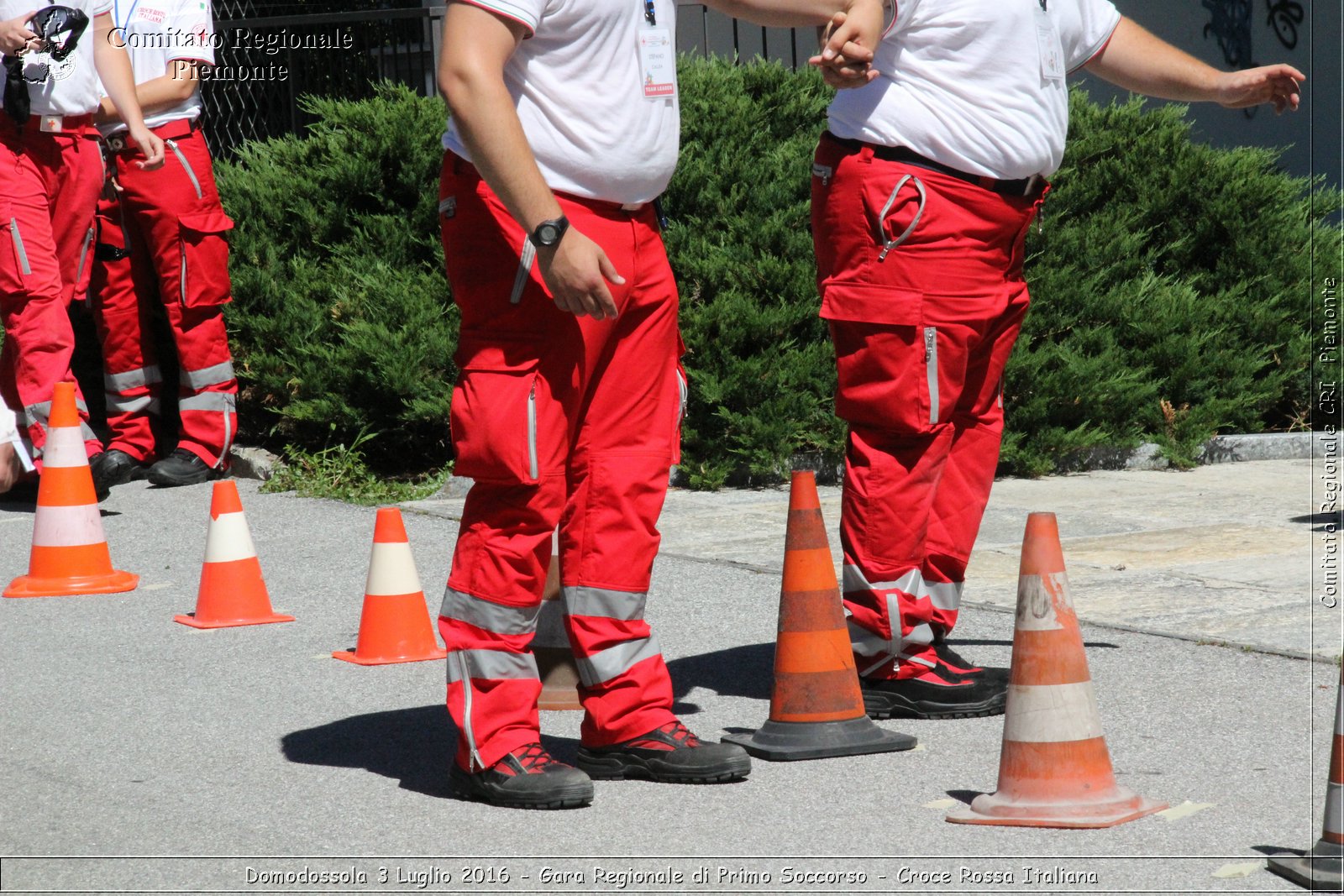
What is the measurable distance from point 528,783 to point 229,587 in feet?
6.97

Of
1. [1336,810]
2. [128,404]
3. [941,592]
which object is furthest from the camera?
[128,404]

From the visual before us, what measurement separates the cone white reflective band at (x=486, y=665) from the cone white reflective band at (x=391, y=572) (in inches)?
51.3

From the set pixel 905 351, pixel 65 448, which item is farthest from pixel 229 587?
pixel 905 351

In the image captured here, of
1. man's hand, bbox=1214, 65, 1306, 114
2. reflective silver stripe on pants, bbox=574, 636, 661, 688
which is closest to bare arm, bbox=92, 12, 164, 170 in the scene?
reflective silver stripe on pants, bbox=574, 636, 661, 688

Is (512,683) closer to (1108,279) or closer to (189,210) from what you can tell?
(189,210)

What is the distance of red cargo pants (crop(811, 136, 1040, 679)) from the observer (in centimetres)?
412

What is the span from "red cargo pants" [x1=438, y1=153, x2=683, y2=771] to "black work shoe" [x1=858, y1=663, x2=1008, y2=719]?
0.73m

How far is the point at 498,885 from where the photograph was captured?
3139 mm

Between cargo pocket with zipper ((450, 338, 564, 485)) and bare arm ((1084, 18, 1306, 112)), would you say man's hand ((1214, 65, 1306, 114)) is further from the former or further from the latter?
cargo pocket with zipper ((450, 338, 564, 485))

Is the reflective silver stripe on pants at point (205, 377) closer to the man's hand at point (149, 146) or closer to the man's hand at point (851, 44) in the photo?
the man's hand at point (149, 146)

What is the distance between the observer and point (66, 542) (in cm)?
588

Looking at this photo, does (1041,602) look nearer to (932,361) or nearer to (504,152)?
(932,361)

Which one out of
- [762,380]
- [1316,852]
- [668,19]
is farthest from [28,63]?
[1316,852]

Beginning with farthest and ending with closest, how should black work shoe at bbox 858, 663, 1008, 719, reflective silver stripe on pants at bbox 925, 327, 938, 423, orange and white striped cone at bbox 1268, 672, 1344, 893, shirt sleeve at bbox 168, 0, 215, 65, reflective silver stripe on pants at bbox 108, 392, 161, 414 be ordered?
1. reflective silver stripe on pants at bbox 108, 392, 161, 414
2. shirt sleeve at bbox 168, 0, 215, 65
3. black work shoe at bbox 858, 663, 1008, 719
4. reflective silver stripe on pants at bbox 925, 327, 938, 423
5. orange and white striped cone at bbox 1268, 672, 1344, 893
